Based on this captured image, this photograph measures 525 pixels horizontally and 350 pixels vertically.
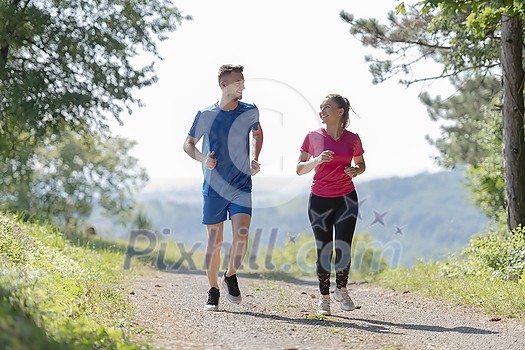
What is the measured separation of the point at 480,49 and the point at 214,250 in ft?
26.6

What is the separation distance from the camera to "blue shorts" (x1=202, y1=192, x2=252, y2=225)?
8.02m

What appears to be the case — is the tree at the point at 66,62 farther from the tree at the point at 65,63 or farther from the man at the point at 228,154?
the man at the point at 228,154

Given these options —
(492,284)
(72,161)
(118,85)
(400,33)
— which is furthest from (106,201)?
(492,284)

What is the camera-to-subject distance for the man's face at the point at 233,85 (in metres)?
8.00

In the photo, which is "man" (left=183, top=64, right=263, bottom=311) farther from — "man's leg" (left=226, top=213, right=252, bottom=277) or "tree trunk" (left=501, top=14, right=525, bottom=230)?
"tree trunk" (left=501, top=14, right=525, bottom=230)

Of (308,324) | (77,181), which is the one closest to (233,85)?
(308,324)

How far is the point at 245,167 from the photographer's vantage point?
8.01m

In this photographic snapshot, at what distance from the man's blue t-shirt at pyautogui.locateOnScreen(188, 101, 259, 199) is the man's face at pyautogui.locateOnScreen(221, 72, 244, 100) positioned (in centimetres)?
16

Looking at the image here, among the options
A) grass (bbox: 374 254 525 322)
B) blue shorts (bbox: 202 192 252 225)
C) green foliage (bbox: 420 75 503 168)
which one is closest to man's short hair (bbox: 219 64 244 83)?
blue shorts (bbox: 202 192 252 225)

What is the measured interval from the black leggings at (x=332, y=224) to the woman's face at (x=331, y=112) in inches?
28.7

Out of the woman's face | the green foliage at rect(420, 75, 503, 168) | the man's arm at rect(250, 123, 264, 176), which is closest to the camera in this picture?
the woman's face

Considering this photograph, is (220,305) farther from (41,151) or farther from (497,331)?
(41,151)

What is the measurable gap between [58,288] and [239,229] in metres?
1.75

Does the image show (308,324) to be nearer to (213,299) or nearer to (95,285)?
(213,299)
